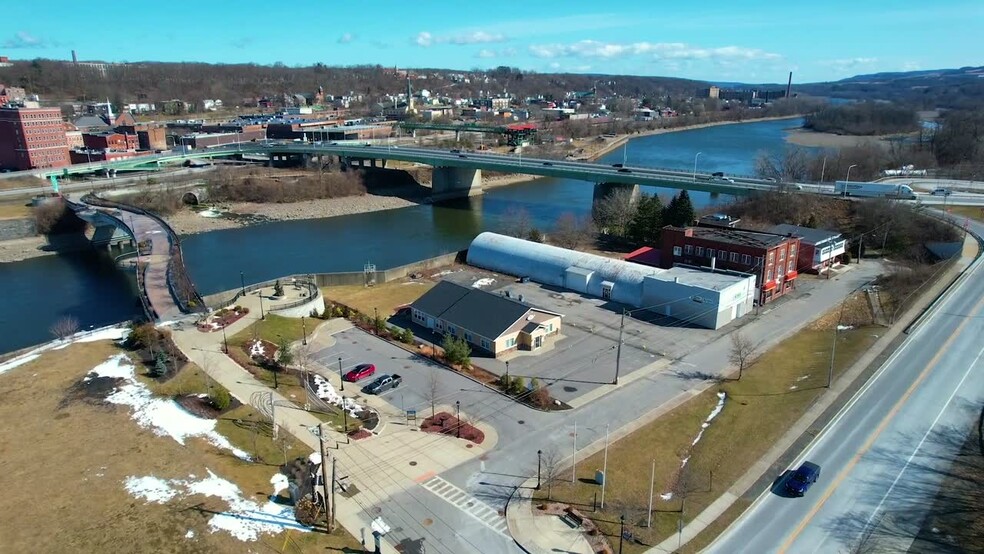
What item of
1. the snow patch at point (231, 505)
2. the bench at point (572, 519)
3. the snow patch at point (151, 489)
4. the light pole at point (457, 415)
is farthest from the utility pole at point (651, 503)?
the snow patch at point (151, 489)

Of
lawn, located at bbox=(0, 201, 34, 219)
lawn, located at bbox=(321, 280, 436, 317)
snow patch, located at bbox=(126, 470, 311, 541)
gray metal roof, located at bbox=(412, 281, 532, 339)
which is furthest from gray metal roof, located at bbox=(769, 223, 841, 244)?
lawn, located at bbox=(0, 201, 34, 219)

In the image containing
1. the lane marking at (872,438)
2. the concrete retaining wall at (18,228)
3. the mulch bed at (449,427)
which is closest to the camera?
the lane marking at (872,438)

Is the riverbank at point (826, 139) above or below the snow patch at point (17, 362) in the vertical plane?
above

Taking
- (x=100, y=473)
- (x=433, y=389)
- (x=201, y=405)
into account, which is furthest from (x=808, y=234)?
(x=100, y=473)

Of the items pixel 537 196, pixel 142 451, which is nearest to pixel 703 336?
pixel 142 451

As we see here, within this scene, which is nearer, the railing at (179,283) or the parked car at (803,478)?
the parked car at (803,478)

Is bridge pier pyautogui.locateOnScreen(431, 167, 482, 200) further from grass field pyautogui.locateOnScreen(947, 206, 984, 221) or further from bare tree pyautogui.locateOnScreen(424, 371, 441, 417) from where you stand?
bare tree pyautogui.locateOnScreen(424, 371, 441, 417)

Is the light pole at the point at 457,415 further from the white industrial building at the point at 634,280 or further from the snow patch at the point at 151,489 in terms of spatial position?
the white industrial building at the point at 634,280

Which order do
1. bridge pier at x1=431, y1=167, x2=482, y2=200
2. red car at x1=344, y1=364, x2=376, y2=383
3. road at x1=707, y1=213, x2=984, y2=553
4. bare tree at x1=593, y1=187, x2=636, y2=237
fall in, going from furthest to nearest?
bridge pier at x1=431, y1=167, x2=482, y2=200
bare tree at x1=593, y1=187, x2=636, y2=237
red car at x1=344, y1=364, x2=376, y2=383
road at x1=707, y1=213, x2=984, y2=553
